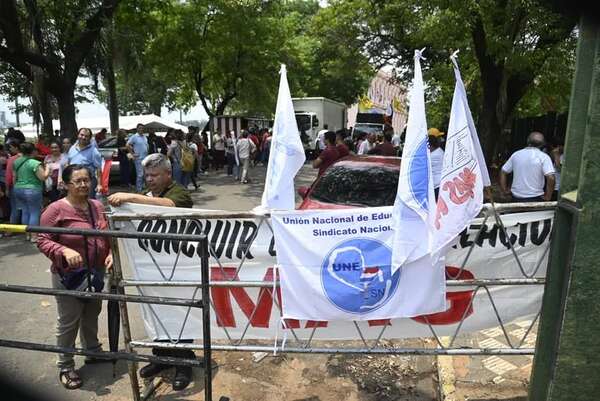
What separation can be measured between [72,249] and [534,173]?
5711mm

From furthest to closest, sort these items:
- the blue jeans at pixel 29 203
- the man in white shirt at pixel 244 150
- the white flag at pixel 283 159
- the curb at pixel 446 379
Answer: the man in white shirt at pixel 244 150, the blue jeans at pixel 29 203, the curb at pixel 446 379, the white flag at pixel 283 159

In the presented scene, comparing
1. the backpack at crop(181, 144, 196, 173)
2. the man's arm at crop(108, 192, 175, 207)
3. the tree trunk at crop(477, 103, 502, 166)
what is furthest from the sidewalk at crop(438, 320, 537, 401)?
the tree trunk at crop(477, 103, 502, 166)

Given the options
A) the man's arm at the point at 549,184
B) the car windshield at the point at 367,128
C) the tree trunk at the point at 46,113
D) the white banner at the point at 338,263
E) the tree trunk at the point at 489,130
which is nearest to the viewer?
the white banner at the point at 338,263

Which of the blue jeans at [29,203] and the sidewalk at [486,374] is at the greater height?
the blue jeans at [29,203]

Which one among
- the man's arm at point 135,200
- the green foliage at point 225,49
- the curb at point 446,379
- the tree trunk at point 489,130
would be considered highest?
the green foliage at point 225,49

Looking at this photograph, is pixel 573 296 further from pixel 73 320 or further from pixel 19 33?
pixel 19 33

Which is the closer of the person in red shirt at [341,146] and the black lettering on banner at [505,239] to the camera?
the black lettering on banner at [505,239]

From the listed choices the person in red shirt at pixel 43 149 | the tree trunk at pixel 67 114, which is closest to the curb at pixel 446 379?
the person in red shirt at pixel 43 149

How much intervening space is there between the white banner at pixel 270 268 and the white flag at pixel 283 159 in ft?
0.61

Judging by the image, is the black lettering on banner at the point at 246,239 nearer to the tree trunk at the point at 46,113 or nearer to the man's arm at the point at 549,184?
the man's arm at the point at 549,184

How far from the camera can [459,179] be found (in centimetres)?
287


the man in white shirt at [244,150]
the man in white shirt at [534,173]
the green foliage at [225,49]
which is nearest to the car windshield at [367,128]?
the green foliage at [225,49]

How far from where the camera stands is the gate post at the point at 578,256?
2188 millimetres

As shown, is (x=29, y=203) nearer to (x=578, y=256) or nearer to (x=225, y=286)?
(x=225, y=286)
